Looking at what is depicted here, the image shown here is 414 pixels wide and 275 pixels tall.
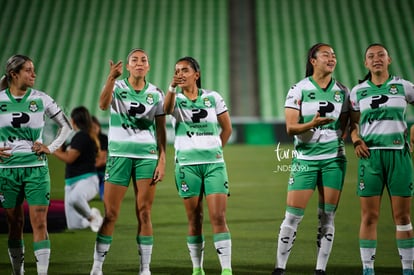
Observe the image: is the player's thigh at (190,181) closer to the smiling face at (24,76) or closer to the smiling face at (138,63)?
the smiling face at (138,63)

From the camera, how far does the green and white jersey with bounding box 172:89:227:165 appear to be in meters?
7.08

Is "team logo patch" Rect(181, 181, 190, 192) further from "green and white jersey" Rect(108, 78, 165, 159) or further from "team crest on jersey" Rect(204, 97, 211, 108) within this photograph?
"team crest on jersey" Rect(204, 97, 211, 108)

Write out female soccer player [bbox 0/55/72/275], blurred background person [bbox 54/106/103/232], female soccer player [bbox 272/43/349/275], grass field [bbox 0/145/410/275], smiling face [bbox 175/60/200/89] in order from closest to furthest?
female soccer player [bbox 0/55/72/275] < female soccer player [bbox 272/43/349/275] < smiling face [bbox 175/60/200/89] < grass field [bbox 0/145/410/275] < blurred background person [bbox 54/106/103/232]

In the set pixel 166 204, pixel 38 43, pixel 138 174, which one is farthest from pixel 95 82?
pixel 138 174

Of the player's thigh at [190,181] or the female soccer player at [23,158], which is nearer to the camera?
the female soccer player at [23,158]

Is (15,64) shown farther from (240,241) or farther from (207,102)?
(240,241)

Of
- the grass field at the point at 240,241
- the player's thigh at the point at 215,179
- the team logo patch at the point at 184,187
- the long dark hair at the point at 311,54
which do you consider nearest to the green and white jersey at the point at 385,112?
the long dark hair at the point at 311,54

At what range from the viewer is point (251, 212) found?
39.5 feet

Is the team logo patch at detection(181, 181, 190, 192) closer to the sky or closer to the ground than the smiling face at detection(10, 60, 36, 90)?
closer to the ground

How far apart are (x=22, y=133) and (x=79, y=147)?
3426 mm

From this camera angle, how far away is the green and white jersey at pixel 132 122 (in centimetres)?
714

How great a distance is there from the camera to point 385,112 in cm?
678

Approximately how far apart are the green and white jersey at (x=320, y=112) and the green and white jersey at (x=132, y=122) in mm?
1236

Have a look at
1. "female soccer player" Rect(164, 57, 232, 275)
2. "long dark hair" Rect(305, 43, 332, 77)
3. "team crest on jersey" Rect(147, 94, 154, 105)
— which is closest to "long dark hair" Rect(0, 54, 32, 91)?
"team crest on jersey" Rect(147, 94, 154, 105)
